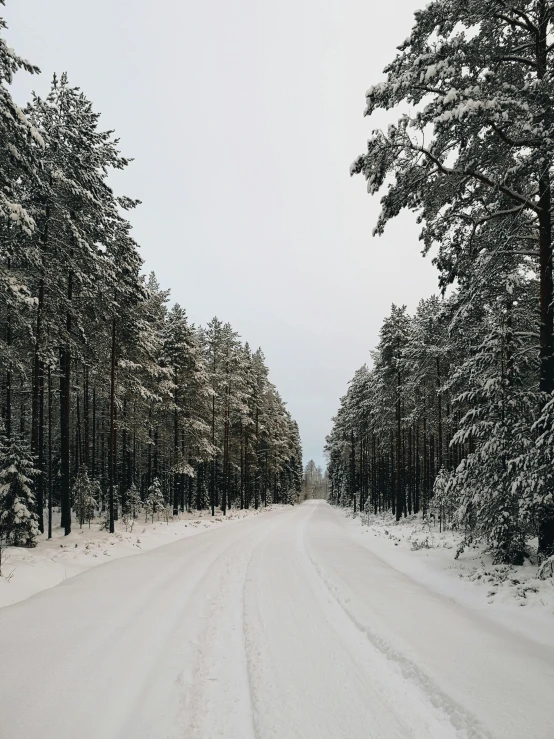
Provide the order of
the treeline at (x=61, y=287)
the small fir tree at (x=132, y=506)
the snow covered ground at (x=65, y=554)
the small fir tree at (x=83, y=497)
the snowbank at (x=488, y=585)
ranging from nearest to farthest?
the snowbank at (x=488, y=585) < the snow covered ground at (x=65, y=554) < the treeline at (x=61, y=287) < the small fir tree at (x=83, y=497) < the small fir tree at (x=132, y=506)

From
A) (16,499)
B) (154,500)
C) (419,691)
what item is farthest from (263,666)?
(154,500)

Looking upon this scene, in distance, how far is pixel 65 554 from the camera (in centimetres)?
1163

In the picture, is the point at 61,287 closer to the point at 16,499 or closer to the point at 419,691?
the point at 16,499

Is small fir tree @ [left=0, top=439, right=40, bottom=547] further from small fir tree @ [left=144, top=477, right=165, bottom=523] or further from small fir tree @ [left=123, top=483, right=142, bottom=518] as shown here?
small fir tree @ [left=123, top=483, right=142, bottom=518]

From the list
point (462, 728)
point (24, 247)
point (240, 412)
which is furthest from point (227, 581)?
point (240, 412)

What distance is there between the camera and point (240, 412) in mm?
37500

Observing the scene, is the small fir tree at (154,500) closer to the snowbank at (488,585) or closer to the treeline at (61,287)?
the treeline at (61,287)

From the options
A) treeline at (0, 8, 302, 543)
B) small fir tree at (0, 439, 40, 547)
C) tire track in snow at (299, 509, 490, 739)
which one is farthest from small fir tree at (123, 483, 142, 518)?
tire track in snow at (299, 509, 490, 739)

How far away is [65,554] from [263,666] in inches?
359

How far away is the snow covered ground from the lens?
8.42 m

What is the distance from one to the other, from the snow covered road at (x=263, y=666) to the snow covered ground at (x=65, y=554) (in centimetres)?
67

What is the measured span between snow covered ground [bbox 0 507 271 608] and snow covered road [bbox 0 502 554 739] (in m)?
0.67

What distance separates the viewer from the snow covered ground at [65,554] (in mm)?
8422

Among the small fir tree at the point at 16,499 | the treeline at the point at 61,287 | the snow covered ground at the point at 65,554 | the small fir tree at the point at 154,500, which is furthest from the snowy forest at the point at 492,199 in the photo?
the small fir tree at the point at 154,500
